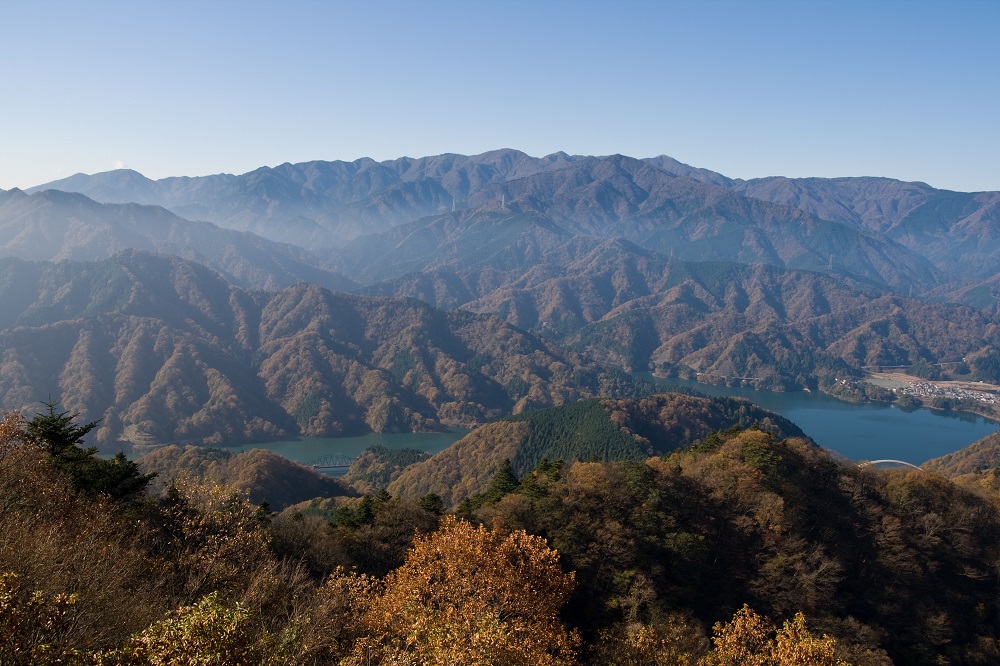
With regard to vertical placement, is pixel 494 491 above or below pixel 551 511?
below

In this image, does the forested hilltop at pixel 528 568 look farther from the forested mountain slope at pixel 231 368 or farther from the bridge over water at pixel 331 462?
the forested mountain slope at pixel 231 368

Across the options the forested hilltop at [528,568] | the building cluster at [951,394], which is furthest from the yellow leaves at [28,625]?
the building cluster at [951,394]

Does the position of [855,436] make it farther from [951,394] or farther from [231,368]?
[231,368]

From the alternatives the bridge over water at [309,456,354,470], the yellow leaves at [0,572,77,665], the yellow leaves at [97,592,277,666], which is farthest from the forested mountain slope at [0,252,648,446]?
the yellow leaves at [97,592,277,666]

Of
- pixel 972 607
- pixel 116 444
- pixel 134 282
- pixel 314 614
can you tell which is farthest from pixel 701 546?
pixel 134 282

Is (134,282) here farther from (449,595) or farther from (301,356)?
(449,595)
